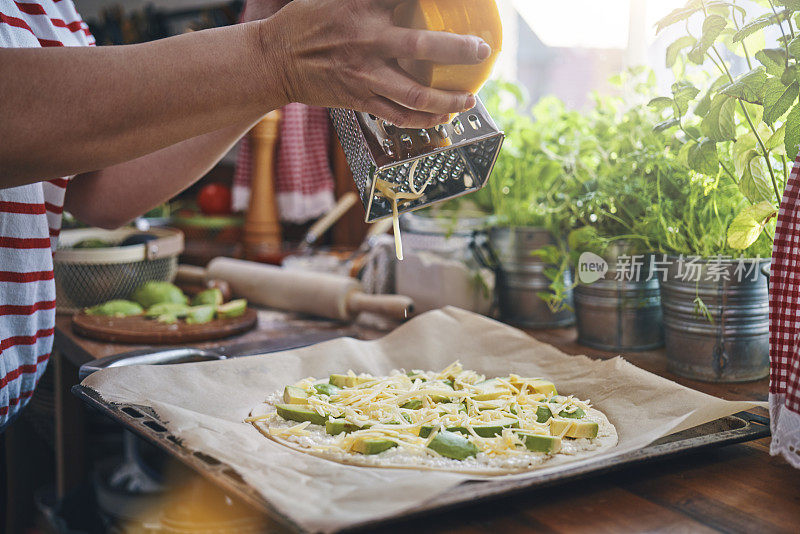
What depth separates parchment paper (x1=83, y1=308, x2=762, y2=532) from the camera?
2.44 ft

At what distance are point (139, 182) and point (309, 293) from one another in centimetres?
58

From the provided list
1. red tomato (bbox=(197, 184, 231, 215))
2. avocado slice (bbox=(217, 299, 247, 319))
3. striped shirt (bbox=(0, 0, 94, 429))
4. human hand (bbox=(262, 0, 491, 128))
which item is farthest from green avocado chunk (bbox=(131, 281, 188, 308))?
red tomato (bbox=(197, 184, 231, 215))

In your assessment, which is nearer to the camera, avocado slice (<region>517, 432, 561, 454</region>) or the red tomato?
avocado slice (<region>517, 432, 561, 454</region>)

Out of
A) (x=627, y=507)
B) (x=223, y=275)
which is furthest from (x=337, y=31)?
(x=223, y=275)

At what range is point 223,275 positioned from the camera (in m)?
2.07

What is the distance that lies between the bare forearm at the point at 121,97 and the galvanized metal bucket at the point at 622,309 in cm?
85

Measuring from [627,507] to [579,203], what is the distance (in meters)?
0.72

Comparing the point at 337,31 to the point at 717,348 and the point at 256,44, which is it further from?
the point at 717,348

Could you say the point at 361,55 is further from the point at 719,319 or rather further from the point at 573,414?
the point at 719,319

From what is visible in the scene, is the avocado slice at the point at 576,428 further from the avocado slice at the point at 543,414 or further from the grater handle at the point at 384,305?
the grater handle at the point at 384,305

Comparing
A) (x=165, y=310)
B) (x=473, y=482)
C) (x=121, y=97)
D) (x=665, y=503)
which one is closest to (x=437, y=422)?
(x=473, y=482)

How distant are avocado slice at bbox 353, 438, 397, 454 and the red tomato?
7.99 ft

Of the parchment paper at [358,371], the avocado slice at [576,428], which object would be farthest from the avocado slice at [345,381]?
the avocado slice at [576,428]

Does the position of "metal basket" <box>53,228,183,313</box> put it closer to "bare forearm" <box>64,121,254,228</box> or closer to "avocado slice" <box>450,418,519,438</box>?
"bare forearm" <box>64,121,254,228</box>
